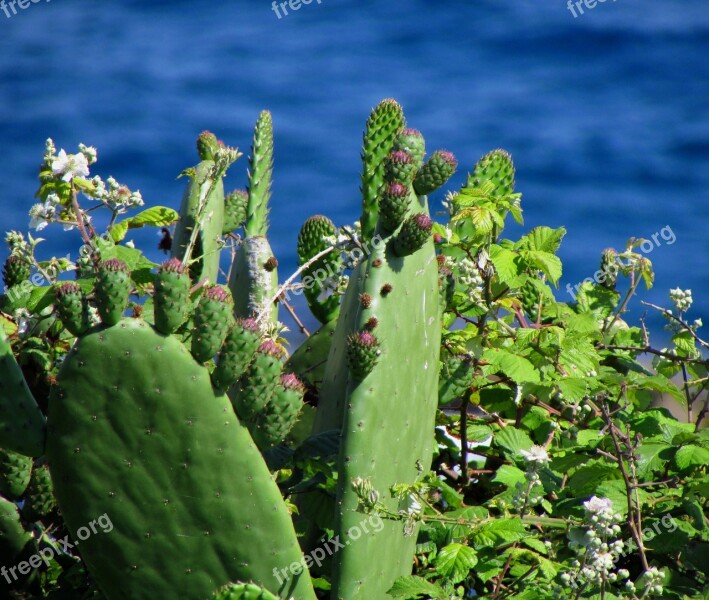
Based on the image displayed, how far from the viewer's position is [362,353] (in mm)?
1934

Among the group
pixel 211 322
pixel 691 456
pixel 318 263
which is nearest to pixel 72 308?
pixel 211 322

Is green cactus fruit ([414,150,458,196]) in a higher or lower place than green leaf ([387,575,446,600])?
higher

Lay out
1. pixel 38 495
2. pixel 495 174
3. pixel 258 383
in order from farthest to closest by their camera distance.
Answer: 1. pixel 495 174
2. pixel 38 495
3. pixel 258 383

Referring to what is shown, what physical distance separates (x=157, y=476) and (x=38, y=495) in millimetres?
595

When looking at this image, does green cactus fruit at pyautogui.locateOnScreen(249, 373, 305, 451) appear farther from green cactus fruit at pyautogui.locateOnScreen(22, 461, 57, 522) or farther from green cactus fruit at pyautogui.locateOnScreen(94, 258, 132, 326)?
green cactus fruit at pyautogui.locateOnScreen(22, 461, 57, 522)

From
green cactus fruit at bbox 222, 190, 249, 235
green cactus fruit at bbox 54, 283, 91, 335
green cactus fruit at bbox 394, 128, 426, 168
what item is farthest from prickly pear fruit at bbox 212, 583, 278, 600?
green cactus fruit at bbox 222, 190, 249, 235

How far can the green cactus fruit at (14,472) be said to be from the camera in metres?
2.31

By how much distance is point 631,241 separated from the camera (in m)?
2.66

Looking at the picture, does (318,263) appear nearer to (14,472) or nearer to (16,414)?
(14,472)

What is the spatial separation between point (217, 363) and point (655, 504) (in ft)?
3.26

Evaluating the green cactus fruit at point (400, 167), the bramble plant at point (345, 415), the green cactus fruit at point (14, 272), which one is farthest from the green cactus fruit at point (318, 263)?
the green cactus fruit at point (14, 272)

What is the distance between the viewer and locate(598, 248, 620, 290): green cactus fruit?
2785 mm

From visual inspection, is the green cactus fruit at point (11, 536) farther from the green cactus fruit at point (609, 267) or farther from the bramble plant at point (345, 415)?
the green cactus fruit at point (609, 267)

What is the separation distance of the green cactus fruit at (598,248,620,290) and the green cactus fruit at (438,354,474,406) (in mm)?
602
